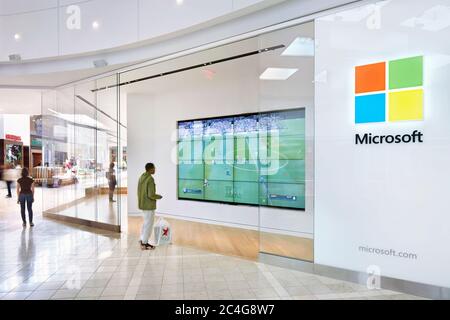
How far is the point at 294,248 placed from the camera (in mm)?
5219

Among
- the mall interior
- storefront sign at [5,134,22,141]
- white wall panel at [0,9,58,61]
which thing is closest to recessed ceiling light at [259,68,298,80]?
the mall interior

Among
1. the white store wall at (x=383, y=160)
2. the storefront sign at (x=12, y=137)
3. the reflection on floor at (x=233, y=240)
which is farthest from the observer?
the storefront sign at (x=12, y=137)

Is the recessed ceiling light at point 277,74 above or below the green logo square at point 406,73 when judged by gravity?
above

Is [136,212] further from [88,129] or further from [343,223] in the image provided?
[343,223]

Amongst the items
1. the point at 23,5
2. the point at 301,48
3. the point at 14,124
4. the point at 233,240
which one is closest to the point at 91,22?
the point at 23,5

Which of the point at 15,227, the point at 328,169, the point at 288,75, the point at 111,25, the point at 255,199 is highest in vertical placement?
the point at 111,25

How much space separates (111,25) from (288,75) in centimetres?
388

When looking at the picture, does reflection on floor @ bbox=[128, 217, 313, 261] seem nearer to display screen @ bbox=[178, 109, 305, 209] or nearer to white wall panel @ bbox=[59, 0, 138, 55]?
display screen @ bbox=[178, 109, 305, 209]

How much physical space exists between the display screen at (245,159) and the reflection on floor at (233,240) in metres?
0.70

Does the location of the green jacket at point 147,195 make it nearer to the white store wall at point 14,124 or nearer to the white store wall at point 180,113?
the white store wall at point 180,113

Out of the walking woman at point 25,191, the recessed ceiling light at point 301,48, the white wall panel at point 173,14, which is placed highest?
the white wall panel at point 173,14

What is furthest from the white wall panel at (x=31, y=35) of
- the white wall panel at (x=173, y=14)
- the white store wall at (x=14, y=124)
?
the white store wall at (x=14, y=124)

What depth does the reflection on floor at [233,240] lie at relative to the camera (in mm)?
5207
